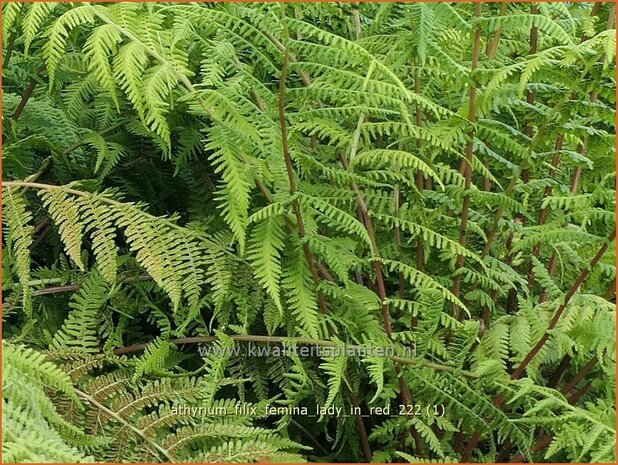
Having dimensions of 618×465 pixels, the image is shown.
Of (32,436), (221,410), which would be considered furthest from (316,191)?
(32,436)

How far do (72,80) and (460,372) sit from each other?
0.68 metres

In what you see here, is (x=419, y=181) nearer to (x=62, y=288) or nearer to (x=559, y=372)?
(x=559, y=372)

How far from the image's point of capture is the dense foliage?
77 cm

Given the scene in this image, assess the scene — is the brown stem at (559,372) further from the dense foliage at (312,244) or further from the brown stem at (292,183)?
the brown stem at (292,183)

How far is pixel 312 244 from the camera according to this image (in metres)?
0.84

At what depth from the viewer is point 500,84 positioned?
0.90 meters

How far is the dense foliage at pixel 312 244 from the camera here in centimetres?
77

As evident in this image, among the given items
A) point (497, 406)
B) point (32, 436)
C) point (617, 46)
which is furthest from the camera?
point (497, 406)

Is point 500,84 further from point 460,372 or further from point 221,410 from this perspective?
point 221,410

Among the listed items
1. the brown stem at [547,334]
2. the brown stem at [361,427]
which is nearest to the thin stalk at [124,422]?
the brown stem at [361,427]

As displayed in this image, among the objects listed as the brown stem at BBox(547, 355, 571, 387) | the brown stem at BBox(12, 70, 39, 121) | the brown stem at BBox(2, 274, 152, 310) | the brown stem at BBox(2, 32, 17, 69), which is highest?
the brown stem at BBox(2, 32, 17, 69)

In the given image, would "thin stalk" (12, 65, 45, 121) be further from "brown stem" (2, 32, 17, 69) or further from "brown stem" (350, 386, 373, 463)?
"brown stem" (350, 386, 373, 463)

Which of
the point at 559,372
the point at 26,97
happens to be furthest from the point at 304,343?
the point at 26,97

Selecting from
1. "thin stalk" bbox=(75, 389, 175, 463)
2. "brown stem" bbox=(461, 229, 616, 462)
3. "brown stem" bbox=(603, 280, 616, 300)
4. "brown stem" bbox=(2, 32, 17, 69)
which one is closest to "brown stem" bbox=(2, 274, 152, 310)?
"thin stalk" bbox=(75, 389, 175, 463)
